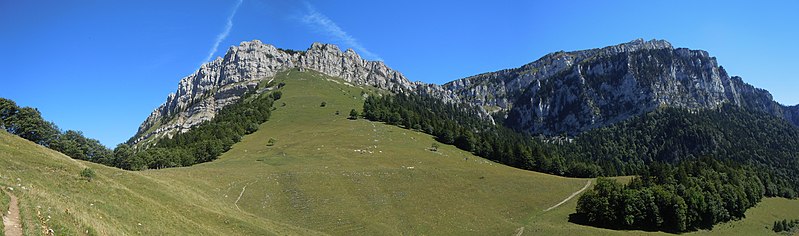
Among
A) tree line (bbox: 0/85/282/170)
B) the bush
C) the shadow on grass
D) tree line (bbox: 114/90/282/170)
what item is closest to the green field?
the bush

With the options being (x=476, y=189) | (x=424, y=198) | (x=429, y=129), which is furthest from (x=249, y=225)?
(x=429, y=129)

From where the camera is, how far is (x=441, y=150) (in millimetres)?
144375

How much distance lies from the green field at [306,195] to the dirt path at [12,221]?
41 cm

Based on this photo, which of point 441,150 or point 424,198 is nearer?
point 424,198

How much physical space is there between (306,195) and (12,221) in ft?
189

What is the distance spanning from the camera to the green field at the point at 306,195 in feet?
112

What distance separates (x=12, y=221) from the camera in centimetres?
2105

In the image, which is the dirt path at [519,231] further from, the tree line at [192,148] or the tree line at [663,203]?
the tree line at [192,148]

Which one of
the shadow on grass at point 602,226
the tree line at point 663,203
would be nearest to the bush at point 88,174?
the shadow on grass at point 602,226

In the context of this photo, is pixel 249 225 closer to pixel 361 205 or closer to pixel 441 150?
pixel 361 205

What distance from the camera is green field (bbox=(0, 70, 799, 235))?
34250 millimetres

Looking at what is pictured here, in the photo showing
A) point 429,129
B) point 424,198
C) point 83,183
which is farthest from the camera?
point 429,129

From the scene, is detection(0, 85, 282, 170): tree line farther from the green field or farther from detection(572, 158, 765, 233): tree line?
detection(572, 158, 765, 233): tree line

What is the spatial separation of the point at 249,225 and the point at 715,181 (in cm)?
10823
